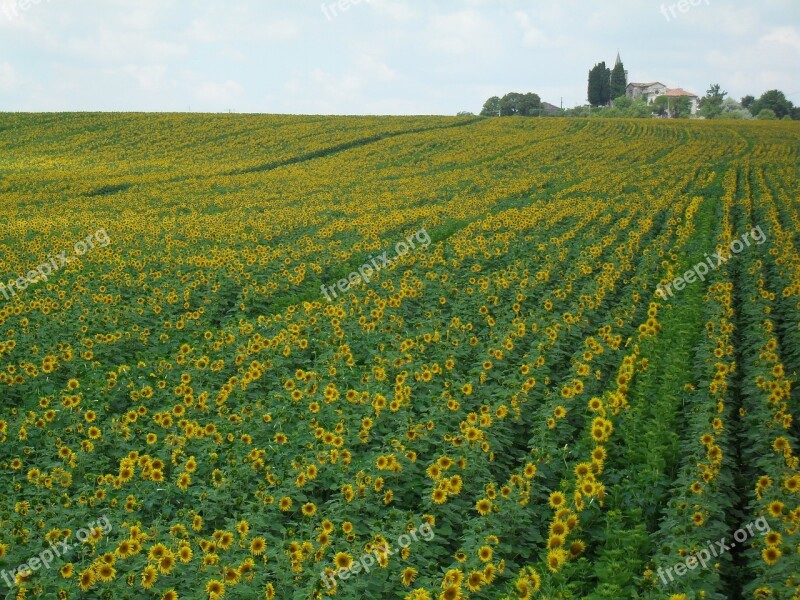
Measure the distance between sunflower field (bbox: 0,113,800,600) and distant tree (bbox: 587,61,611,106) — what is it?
10773cm

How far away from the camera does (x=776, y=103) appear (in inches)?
4126

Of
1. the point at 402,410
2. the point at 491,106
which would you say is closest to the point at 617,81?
the point at 491,106

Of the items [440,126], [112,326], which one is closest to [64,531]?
[112,326]

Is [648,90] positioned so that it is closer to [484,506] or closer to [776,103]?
[776,103]

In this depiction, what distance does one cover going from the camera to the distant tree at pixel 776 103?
342 ft

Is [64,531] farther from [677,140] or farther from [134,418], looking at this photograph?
[677,140]

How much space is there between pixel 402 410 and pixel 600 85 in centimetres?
12265

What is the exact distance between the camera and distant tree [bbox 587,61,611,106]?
118 metres

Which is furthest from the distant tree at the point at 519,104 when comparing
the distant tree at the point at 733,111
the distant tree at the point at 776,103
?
the distant tree at the point at 776,103

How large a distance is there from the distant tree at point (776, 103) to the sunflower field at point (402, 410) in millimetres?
99657

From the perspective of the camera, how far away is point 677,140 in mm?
47812

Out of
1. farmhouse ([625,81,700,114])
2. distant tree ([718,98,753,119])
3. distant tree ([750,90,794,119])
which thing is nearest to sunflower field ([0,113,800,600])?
distant tree ([718,98,753,119])

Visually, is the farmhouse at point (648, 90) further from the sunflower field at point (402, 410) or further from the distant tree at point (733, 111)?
the sunflower field at point (402, 410)

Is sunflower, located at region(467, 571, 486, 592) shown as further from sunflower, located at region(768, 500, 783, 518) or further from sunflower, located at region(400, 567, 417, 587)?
sunflower, located at region(768, 500, 783, 518)
